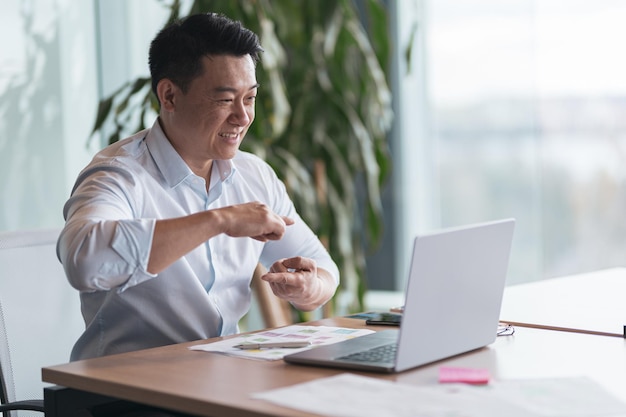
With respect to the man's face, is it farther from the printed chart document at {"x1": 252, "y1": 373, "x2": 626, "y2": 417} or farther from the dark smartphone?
the printed chart document at {"x1": 252, "y1": 373, "x2": 626, "y2": 417}

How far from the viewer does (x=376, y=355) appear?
4.94ft

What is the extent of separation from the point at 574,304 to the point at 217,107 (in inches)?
37.6

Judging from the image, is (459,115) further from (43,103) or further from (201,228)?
(201,228)

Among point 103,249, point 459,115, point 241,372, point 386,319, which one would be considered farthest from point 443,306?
point 459,115

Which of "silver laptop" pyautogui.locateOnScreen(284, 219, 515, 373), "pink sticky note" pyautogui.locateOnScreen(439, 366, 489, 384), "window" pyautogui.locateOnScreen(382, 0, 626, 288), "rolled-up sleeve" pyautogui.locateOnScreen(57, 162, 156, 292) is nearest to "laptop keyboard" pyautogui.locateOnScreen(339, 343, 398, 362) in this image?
"silver laptop" pyautogui.locateOnScreen(284, 219, 515, 373)

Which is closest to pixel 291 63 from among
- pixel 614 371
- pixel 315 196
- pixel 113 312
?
pixel 315 196

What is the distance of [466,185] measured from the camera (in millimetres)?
4488

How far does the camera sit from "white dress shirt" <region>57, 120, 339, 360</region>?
1771mm

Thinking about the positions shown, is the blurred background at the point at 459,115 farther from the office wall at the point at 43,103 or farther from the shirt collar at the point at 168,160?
the shirt collar at the point at 168,160

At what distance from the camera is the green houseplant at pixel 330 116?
3.39 meters

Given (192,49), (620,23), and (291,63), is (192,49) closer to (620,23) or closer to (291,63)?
(291,63)

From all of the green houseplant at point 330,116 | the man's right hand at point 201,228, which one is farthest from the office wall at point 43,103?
the man's right hand at point 201,228

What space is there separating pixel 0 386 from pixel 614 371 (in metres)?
1.19

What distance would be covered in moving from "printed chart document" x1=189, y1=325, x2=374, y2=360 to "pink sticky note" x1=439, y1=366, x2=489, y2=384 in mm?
308
